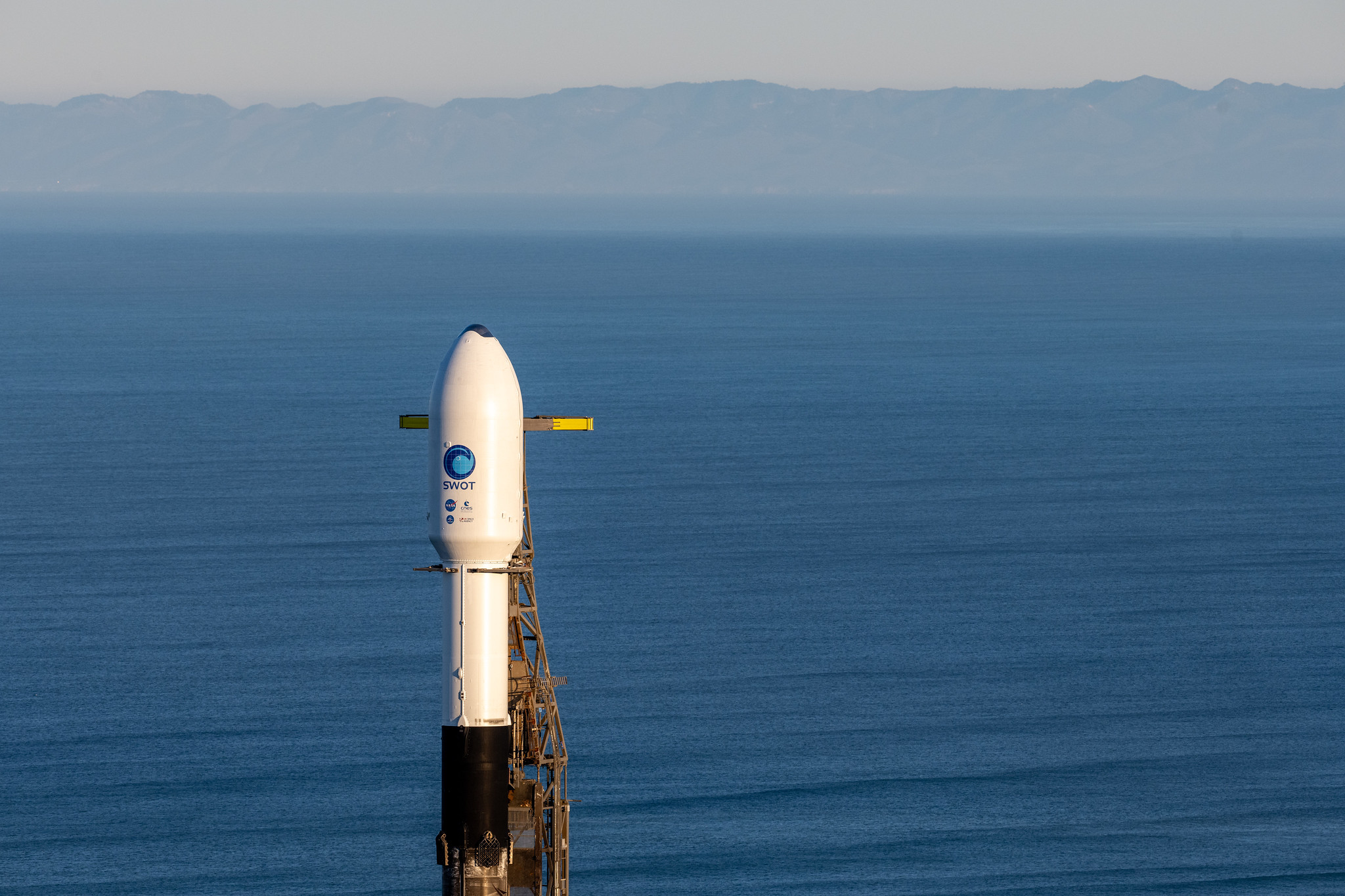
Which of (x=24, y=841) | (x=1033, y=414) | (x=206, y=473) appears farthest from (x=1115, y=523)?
(x=24, y=841)

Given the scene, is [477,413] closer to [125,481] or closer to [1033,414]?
[125,481]

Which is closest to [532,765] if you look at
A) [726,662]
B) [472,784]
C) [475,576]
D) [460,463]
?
[472,784]

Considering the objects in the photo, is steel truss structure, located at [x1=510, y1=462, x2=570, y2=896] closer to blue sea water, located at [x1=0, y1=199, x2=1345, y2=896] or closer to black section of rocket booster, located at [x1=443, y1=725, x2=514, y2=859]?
black section of rocket booster, located at [x1=443, y1=725, x2=514, y2=859]

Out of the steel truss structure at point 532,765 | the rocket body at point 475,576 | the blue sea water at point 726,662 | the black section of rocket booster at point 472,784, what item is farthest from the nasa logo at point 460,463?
the blue sea water at point 726,662

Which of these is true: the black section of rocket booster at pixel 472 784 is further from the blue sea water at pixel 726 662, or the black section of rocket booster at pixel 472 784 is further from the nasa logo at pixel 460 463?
the blue sea water at pixel 726 662

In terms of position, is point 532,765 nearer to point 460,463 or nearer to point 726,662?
point 460,463

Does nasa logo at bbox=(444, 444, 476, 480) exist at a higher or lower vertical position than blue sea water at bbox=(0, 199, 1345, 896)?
lower

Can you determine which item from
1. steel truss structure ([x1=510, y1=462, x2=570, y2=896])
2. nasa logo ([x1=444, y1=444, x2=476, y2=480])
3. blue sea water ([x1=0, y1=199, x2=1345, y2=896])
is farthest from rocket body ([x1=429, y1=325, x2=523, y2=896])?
blue sea water ([x1=0, y1=199, x2=1345, y2=896])
